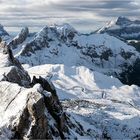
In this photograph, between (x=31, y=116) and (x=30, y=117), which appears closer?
(x=31, y=116)

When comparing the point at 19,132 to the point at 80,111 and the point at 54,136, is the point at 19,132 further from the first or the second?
the point at 80,111

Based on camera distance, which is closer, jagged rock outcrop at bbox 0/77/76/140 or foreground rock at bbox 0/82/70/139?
foreground rock at bbox 0/82/70/139


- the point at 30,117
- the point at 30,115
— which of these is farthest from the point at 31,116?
the point at 30,115

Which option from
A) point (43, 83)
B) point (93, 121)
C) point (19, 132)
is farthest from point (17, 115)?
point (93, 121)

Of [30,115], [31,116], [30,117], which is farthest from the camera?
[30,115]

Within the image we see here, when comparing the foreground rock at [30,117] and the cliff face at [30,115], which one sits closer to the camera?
the foreground rock at [30,117]

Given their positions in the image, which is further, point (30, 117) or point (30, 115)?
point (30, 115)

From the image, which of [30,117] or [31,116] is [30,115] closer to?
[30,117]

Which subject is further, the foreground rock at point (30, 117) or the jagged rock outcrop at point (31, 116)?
the jagged rock outcrop at point (31, 116)

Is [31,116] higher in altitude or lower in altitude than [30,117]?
higher

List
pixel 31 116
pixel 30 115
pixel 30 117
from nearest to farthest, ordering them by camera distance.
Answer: pixel 31 116 < pixel 30 117 < pixel 30 115

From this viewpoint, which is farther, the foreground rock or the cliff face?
the cliff face

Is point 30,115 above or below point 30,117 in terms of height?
above
